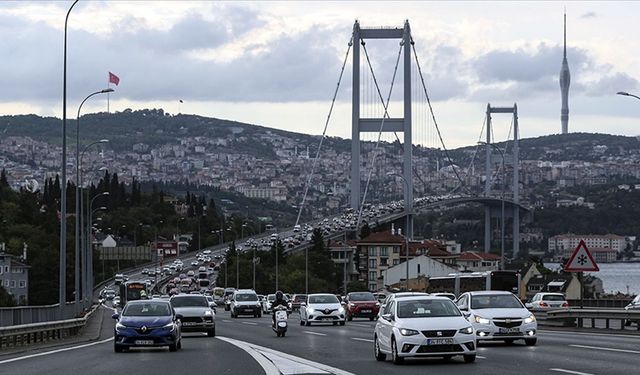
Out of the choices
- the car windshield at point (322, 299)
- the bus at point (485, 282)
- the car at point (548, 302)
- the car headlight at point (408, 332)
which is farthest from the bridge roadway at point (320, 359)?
the bus at point (485, 282)

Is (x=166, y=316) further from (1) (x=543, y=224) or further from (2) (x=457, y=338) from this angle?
(1) (x=543, y=224)

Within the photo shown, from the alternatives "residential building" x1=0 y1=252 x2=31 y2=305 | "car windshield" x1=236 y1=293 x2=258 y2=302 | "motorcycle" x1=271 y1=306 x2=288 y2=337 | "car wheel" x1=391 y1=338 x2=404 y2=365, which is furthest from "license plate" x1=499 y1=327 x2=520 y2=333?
"residential building" x1=0 y1=252 x2=31 y2=305

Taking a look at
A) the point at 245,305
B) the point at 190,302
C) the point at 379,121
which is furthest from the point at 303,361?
the point at 379,121

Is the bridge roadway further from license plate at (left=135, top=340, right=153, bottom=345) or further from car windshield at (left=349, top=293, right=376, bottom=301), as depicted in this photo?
car windshield at (left=349, top=293, right=376, bottom=301)

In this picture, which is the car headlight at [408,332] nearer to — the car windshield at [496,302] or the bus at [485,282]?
the car windshield at [496,302]

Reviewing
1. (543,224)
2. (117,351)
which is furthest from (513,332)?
(543,224)
